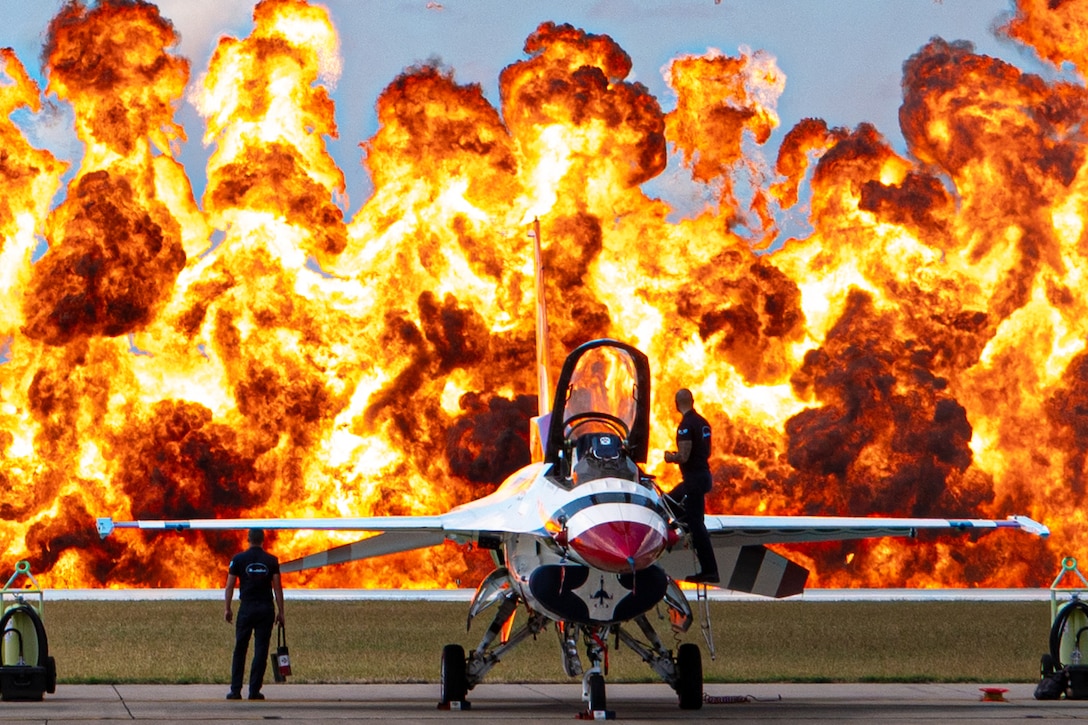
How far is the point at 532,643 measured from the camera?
30.6 m

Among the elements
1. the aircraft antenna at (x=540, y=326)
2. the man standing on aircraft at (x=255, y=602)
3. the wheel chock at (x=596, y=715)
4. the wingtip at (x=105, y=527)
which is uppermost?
the aircraft antenna at (x=540, y=326)

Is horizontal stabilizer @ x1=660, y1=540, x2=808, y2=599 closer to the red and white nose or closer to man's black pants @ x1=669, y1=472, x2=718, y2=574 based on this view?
man's black pants @ x1=669, y1=472, x2=718, y2=574

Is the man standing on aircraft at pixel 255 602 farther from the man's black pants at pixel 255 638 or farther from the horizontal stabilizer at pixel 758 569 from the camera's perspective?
the horizontal stabilizer at pixel 758 569

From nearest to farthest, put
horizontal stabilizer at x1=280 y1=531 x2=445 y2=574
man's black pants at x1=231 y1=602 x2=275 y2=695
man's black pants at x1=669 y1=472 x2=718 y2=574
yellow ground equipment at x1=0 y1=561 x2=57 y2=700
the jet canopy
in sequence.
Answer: man's black pants at x1=669 y1=472 x2=718 y2=574
the jet canopy
yellow ground equipment at x1=0 y1=561 x2=57 y2=700
man's black pants at x1=231 y1=602 x2=275 y2=695
horizontal stabilizer at x1=280 y1=531 x2=445 y2=574

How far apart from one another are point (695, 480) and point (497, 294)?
108 ft

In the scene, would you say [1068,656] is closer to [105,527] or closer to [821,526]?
[821,526]

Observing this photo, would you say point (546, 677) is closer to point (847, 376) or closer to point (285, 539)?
point (285, 539)

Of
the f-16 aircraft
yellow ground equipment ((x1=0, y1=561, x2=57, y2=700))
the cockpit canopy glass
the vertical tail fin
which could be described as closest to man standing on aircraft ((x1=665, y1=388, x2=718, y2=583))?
the f-16 aircraft

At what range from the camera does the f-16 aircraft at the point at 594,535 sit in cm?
1666

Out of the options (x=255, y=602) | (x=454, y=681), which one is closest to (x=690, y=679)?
(x=454, y=681)

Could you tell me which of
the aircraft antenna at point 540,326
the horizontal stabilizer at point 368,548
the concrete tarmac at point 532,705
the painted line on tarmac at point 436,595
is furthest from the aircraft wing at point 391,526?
the painted line on tarmac at point 436,595

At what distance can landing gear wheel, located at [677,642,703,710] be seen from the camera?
18641 millimetres

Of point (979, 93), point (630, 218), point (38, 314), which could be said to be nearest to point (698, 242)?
point (630, 218)

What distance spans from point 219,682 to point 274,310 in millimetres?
28265
